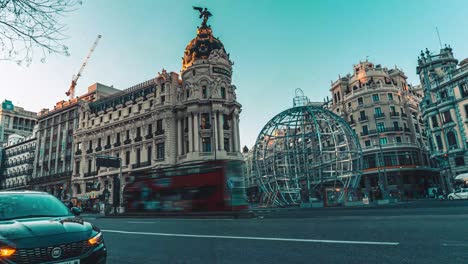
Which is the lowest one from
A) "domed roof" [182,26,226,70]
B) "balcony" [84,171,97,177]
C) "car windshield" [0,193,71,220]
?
"car windshield" [0,193,71,220]

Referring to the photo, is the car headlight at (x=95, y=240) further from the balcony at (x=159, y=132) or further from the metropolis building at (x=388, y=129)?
the metropolis building at (x=388, y=129)

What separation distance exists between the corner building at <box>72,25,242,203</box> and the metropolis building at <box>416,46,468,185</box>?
30.3 m

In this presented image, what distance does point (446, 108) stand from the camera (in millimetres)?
42094

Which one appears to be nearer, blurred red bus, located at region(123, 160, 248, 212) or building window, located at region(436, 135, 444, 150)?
blurred red bus, located at region(123, 160, 248, 212)

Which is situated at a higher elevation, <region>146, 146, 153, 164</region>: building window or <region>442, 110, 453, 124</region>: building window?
<region>442, 110, 453, 124</region>: building window

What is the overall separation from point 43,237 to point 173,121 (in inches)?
1645

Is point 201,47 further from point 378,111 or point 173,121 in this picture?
point 378,111

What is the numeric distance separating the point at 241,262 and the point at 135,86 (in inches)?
1996

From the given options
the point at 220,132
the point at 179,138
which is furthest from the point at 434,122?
the point at 179,138

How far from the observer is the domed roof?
46625mm

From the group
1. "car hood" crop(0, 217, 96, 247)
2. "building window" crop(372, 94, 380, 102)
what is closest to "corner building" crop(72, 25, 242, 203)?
"building window" crop(372, 94, 380, 102)

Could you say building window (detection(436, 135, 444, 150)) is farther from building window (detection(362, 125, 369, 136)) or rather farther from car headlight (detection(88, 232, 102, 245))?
car headlight (detection(88, 232, 102, 245))

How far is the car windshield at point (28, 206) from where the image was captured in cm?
464

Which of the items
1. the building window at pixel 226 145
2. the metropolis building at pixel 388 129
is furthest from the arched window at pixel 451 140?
the building window at pixel 226 145
